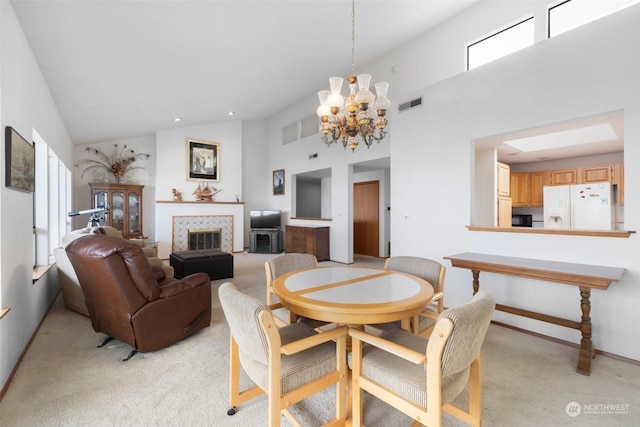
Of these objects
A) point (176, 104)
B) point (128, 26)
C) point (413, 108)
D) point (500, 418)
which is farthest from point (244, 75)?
point (500, 418)

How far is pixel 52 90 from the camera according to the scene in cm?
347

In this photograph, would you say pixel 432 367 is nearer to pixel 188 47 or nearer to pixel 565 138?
pixel 188 47

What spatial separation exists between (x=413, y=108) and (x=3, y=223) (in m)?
4.29

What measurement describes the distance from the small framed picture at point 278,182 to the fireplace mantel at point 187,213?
1.01 meters

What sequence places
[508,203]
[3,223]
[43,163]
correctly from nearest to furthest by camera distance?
[3,223], [43,163], [508,203]

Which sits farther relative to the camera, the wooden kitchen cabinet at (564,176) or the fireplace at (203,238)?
the fireplace at (203,238)

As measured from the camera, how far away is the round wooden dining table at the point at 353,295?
1456 millimetres

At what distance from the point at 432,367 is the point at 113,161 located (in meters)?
7.87

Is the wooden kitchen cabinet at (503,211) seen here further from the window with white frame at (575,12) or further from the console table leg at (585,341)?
the window with white frame at (575,12)

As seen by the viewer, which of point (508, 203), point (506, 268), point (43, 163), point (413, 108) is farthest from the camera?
point (508, 203)

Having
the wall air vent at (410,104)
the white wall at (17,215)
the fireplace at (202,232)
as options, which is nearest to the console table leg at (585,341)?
the wall air vent at (410,104)

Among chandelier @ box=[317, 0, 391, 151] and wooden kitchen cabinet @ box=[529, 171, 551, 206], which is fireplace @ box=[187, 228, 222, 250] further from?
wooden kitchen cabinet @ box=[529, 171, 551, 206]

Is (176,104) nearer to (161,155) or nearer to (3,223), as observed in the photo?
(161,155)

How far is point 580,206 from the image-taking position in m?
3.99
